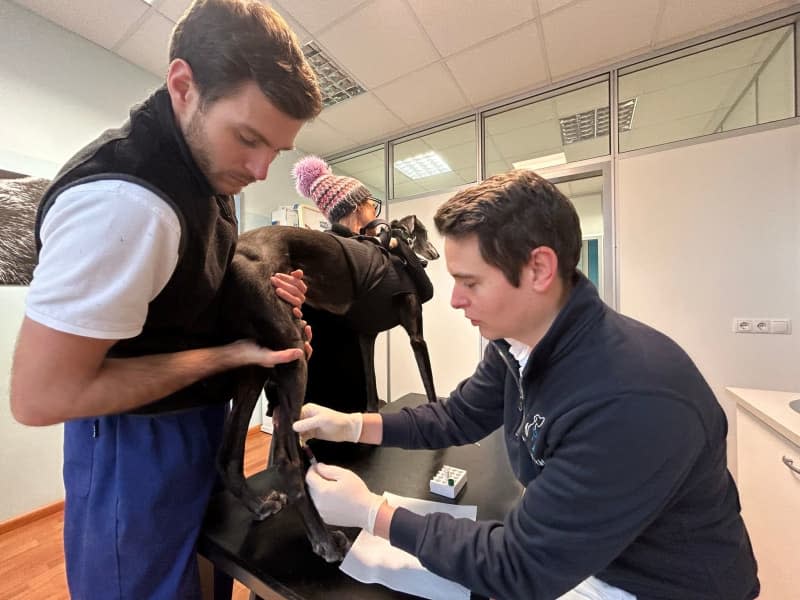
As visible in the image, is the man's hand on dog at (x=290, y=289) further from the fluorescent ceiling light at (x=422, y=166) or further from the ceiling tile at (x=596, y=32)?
the fluorescent ceiling light at (x=422, y=166)

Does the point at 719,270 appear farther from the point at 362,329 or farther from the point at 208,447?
the point at 208,447

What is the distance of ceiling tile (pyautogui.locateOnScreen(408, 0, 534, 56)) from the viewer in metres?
2.08

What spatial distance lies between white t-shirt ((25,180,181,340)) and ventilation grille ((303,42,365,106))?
7.22ft

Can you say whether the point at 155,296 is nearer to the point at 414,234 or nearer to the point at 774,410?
the point at 414,234

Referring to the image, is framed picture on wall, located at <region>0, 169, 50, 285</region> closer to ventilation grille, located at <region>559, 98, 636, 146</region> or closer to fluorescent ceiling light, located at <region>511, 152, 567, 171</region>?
fluorescent ceiling light, located at <region>511, 152, 567, 171</region>

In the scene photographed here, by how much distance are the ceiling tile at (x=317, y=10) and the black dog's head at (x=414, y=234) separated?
60.9 inches

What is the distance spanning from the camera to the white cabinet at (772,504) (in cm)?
122

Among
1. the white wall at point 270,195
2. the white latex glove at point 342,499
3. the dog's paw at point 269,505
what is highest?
the white wall at point 270,195

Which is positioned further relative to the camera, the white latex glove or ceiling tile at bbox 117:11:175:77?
ceiling tile at bbox 117:11:175:77

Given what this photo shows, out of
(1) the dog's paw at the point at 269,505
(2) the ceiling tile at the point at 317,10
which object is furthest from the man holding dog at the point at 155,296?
(2) the ceiling tile at the point at 317,10

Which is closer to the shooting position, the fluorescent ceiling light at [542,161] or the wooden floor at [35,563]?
the wooden floor at [35,563]

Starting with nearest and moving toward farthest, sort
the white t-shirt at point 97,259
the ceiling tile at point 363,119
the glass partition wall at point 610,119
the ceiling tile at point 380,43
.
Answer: the white t-shirt at point 97,259
the ceiling tile at point 380,43
the glass partition wall at point 610,119
the ceiling tile at point 363,119

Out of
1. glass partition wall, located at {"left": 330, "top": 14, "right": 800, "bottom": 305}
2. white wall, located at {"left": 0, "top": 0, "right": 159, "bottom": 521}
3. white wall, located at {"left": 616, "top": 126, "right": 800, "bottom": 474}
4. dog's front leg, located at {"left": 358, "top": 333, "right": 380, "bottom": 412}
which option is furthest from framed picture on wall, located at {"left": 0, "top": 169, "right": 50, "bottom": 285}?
white wall, located at {"left": 616, "top": 126, "right": 800, "bottom": 474}

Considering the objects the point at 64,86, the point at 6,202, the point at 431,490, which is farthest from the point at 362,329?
the point at 64,86
